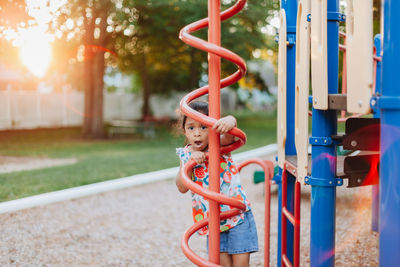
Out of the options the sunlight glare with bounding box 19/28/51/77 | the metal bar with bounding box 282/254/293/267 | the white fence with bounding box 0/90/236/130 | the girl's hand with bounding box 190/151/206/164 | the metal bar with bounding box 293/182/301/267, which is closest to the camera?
the girl's hand with bounding box 190/151/206/164

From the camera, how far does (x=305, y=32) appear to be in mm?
2498

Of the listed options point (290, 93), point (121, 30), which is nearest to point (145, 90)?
point (121, 30)

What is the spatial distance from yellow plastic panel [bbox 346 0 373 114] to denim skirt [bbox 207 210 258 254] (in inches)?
39.9

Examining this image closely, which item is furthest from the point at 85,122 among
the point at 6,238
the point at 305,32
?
the point at 305,32

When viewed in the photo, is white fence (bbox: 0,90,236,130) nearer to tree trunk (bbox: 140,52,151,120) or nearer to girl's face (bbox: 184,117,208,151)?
tree trunk (bbox: 140,52,151,120)

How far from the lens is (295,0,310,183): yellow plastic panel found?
2.48m

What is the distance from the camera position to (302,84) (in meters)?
2.55

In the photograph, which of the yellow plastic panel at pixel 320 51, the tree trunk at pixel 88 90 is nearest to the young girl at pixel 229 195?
the yellow plastic panel at pixel 320 51

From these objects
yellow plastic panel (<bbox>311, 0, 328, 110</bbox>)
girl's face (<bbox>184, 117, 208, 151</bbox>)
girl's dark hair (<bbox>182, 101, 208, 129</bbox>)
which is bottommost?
girl's face (<bbox>184, 117, 208, 151</bbox>)

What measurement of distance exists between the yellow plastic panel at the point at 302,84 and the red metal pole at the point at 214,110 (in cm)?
57

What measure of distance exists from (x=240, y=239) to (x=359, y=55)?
4.11ft

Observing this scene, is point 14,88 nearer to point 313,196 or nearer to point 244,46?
point 244,46

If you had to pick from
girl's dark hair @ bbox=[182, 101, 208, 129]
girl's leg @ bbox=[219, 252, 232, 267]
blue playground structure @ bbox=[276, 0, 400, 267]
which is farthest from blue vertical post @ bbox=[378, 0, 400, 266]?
A: girl's dark hair @ bbox=[182, 101, 208, 129]

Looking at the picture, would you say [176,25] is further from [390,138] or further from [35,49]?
[390,138]
